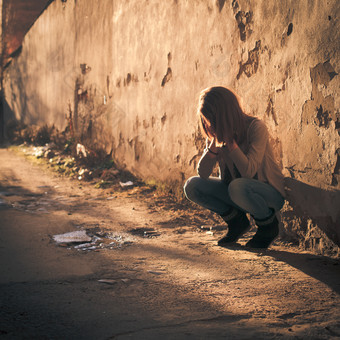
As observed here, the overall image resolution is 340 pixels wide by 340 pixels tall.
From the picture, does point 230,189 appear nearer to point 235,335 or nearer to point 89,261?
point 89,261

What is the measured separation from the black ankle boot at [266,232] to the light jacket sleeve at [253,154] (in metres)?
0.28

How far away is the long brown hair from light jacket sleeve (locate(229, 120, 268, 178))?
87 millimetres

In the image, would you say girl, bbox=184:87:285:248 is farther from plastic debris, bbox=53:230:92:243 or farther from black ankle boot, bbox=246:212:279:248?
plastic debris, bbox=53:230:92:243

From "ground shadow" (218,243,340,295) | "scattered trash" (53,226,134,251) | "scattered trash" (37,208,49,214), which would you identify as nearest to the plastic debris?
"scattered trash" (53,226,134,251)

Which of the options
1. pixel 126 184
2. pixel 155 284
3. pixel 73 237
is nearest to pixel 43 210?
pixel 73 237

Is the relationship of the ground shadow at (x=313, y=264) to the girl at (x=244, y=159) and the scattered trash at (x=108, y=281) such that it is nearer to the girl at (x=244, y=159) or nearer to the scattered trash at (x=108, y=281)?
the girl at (x=244, y=159)

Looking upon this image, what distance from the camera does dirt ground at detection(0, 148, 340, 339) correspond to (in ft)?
5.66

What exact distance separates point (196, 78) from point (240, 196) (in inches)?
62.4

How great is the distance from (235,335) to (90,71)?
523 cm

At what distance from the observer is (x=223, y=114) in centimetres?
262

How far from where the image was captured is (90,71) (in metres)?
6.29

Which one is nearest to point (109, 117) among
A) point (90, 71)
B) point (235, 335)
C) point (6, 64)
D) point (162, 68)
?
point (90, 71)

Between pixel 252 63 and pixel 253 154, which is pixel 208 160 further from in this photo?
pixel 252 63

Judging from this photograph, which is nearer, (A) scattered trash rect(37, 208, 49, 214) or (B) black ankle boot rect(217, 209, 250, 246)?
(B) black ankle boot rect(217, 209, 250, 246)
